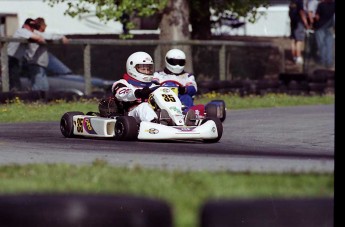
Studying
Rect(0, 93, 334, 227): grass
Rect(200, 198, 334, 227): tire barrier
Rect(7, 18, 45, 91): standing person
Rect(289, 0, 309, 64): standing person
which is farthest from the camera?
Rect(289, 0, 309, 64): standing person

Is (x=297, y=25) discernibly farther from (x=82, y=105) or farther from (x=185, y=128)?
(x=185, y=128)

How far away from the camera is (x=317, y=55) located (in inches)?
952

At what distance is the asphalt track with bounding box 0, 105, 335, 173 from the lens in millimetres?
8195

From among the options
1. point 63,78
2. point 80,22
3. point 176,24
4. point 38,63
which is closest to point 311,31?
point 176,24

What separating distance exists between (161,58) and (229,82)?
1.35m

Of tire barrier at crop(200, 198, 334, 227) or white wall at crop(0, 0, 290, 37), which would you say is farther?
white wall at crop(0, 0, 290, 37)

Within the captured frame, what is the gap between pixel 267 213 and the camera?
3957 mm

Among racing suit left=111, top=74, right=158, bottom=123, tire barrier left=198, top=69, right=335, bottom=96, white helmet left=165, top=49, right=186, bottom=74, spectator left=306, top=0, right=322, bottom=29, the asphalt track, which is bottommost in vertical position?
tire barrier left=198, top=69, right=335, bottom=96

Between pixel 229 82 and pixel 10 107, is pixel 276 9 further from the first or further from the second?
pixel 10 107

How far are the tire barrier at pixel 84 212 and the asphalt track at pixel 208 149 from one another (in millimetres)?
3296

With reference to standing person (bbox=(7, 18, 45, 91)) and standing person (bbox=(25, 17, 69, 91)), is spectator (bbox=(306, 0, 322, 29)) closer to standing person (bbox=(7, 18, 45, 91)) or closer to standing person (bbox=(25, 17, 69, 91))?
standing person (bbox=(25, 17, 69, 91))

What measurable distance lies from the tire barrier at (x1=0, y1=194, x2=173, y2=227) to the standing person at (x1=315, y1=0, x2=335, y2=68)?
784 inches

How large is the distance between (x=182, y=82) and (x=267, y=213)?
853 cm

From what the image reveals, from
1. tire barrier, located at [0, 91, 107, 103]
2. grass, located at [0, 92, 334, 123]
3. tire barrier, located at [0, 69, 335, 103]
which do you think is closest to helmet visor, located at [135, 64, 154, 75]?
grass, located at [0, 92, 334, 123]
